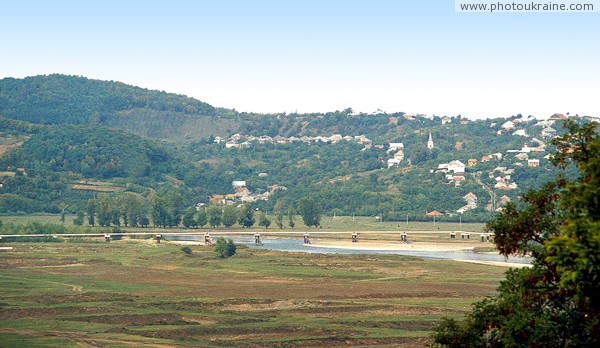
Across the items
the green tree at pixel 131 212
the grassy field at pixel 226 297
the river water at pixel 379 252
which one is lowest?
the grassy field at pixel 226 297

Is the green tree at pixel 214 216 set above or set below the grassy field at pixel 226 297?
above

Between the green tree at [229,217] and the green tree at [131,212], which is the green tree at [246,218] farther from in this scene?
the green tree at [131,212]

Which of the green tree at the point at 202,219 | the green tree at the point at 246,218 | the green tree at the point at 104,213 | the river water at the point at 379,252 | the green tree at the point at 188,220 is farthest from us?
the green tree at the point at 246,218

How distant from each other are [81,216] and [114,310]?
11096 centimetres

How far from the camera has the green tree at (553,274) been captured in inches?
918

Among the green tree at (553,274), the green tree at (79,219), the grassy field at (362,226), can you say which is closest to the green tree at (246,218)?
the grassy field at (362,226)

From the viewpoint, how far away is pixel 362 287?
89562mm

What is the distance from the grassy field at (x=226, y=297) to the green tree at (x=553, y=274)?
98.6 ft

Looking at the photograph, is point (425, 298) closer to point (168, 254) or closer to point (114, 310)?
point (114, 310)

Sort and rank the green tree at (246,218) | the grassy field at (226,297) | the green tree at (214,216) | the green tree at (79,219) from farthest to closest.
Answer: the green tree at (246,218), the green tree at (214,216), the green tree at (79,219), the grassy field at (226,297)

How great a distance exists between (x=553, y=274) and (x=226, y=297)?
56.3 meters

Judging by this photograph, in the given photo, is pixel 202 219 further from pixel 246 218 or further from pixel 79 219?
pixel 79 219

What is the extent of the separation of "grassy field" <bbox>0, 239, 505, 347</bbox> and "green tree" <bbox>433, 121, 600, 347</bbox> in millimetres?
30059

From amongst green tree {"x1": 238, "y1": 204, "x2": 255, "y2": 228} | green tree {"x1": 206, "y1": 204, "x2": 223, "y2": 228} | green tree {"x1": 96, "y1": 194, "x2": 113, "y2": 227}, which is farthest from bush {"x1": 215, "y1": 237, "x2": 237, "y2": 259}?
green tree {"x1": 238, "y1": 204, "x2": 255, "y2": 228}
